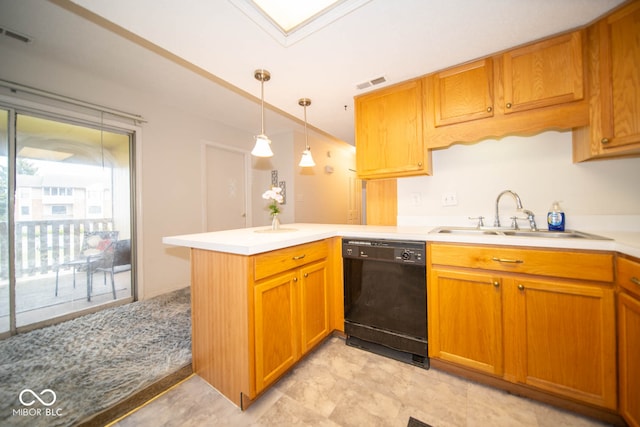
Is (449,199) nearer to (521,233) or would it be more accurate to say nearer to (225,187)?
(521,233)

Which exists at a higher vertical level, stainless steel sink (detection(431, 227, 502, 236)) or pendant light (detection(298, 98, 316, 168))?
pendant light (detection(298, 98, 316, 168))

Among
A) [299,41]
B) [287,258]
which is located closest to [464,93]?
[299,41]

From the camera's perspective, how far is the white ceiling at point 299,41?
1.27 m

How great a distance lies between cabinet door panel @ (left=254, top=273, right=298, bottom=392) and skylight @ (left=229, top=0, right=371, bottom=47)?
4.97 ft

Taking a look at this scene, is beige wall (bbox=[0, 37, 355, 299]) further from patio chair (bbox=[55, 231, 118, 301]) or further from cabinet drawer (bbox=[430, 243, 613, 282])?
cabinet drawer (bbox=[430, 243, 613, 282])

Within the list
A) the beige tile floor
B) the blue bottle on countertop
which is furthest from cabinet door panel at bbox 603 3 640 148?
the beige tile floor

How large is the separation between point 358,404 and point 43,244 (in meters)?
3.05

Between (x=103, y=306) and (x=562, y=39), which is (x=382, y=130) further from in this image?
(x=103, y=306)

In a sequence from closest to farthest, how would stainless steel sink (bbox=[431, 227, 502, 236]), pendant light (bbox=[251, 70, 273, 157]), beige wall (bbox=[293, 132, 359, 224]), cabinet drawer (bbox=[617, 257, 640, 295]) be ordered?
cabinet drawer (bbox=[617, 257, 640, 295]) < stainless steel sink (bbox=[431, 227, 502, 236]) < pendant light (bbox=[251, 70, 273, 157]) < beige wall (bbox=[293, 132, 359, 224])

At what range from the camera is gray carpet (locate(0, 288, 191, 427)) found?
1.22m

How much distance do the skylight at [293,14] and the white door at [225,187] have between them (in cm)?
240

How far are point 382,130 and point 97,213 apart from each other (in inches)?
122

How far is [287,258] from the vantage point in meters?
1.43

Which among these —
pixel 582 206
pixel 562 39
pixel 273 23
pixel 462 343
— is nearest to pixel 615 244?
pixel 582 206
